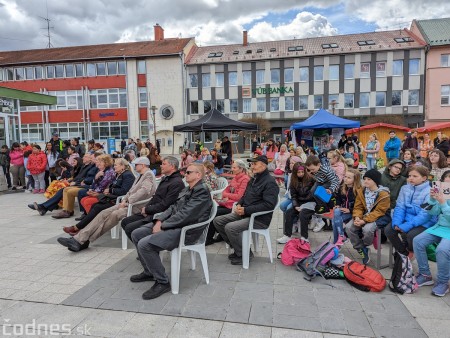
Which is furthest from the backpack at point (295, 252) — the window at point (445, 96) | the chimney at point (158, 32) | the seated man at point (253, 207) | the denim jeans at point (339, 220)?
the chimney at point (158, 32)

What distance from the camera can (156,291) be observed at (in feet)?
11.0

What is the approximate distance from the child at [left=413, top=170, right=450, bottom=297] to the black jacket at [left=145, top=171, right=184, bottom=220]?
2.92m

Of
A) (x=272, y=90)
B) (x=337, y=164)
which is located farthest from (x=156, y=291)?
(x=272, y=90)

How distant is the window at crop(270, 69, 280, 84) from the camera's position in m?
32.4

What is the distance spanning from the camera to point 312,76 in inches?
1246

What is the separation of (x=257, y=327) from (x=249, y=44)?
119 ft

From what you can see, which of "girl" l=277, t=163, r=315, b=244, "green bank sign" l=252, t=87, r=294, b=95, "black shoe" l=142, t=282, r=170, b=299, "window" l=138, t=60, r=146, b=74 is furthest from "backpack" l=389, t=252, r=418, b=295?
"window" l=138, t=60, r=146, b=74

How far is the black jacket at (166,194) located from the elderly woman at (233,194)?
1095 millimetres

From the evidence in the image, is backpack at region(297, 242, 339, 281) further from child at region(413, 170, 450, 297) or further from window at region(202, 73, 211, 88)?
window at region(202, 73, 211, 88)

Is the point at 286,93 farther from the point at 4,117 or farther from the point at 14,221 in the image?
the point at 14,221

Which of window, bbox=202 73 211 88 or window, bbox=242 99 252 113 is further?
window, bbox=202 73 211 88

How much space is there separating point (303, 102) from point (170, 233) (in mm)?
30888

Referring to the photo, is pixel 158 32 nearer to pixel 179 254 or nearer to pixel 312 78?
pixel 312 78

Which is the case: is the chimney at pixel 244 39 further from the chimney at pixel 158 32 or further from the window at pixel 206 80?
the chimney at pixel 158 32
